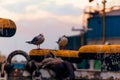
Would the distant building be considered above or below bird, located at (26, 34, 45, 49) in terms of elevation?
below

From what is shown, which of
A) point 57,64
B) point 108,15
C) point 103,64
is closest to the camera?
point 57,64

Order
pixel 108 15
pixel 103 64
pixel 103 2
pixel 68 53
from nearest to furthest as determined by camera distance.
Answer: pixel 103 64, pixel 68 53, pixel 103 2, pixel 108 15

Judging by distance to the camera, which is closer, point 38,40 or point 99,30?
point 38,40

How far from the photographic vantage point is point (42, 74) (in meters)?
20.3

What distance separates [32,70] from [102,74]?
3109mm

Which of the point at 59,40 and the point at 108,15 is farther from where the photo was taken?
the point at 108,15

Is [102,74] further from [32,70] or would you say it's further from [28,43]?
[28,43]

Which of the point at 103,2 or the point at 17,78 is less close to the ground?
the point at 103,2

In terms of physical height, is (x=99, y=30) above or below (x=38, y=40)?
below

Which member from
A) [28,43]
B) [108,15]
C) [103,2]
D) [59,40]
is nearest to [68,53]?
[59,40]

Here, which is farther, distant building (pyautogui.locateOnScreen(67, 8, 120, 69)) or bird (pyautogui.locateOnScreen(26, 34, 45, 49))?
distant building (pyautogui.locateOnScreen(67, 8, 120, 69))

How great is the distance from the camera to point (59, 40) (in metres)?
29.1

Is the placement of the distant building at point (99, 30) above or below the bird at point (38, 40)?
below

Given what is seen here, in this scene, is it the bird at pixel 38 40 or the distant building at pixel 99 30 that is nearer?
the bird at pixel 38 40
